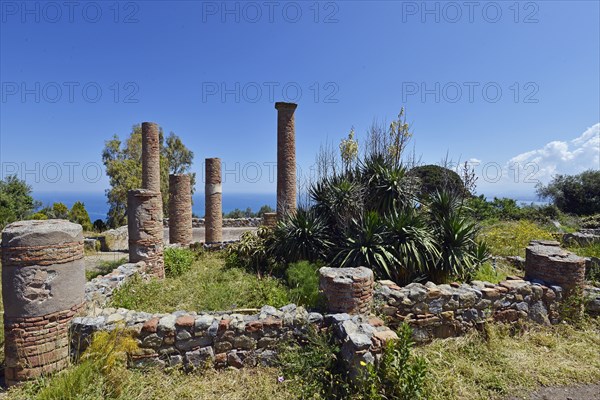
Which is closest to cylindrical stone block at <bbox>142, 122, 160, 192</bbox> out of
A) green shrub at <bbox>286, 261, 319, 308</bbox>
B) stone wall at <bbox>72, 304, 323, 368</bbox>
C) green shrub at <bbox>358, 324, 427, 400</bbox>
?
green shrub at <bbox>286, 261, 319, 308</bbox>

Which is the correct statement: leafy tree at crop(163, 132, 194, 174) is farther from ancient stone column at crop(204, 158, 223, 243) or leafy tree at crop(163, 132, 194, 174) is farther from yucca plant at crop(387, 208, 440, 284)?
yucca plant at crop(387, 208, 440, 284)

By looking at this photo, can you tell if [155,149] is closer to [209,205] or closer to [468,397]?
[209,205]

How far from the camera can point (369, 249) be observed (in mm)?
6406

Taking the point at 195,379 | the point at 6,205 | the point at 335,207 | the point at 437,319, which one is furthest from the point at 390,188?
the point at 6,205

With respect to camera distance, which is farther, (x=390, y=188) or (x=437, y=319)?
(x=390, y=188)

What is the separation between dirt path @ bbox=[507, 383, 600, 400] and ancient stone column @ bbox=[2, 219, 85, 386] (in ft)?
19.7

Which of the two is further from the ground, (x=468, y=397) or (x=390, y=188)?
(x=390, y=188)

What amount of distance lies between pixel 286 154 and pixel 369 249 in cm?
523

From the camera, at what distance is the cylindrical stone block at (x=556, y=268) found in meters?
5.34

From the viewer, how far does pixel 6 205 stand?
18.1 metres

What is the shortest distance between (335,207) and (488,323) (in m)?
4.23

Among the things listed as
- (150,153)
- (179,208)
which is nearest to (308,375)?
(179,208)

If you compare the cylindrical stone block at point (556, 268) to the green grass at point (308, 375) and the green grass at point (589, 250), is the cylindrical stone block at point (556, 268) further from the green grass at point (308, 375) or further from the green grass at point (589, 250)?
the green grass at point (589, 250)

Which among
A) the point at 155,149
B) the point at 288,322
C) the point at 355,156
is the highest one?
the point at 155,149
